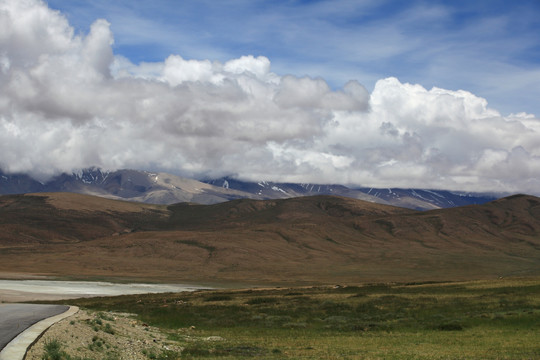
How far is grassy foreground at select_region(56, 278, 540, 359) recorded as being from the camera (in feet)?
99.9

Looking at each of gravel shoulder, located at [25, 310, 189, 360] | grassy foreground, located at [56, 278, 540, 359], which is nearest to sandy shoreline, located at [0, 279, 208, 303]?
grassy foreground, located at [56, 278, 540, 359]

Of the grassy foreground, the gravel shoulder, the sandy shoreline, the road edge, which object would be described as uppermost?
the road edge

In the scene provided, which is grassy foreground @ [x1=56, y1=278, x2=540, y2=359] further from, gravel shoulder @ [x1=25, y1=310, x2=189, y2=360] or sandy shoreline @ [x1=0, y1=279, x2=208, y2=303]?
sandy shoreline @ [x1=0, y1=279, x2=208, y2=303]

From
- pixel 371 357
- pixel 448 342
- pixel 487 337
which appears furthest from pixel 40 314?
pixel 487 337

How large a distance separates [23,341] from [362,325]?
29.8 m

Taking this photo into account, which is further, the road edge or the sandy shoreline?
the sandy shoreline

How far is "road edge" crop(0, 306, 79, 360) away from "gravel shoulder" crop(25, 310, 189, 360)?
0.26 m

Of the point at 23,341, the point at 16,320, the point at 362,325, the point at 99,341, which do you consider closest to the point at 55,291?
the point at 362,325

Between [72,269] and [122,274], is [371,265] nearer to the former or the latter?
[122,274]

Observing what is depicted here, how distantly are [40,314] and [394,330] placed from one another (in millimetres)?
26162

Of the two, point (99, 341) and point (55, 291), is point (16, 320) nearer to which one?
point (99, 341)

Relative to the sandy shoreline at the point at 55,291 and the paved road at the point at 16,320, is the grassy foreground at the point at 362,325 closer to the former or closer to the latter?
the paved road at the point at 16,320

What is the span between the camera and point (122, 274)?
523ft

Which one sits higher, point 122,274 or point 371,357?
point 371,357
